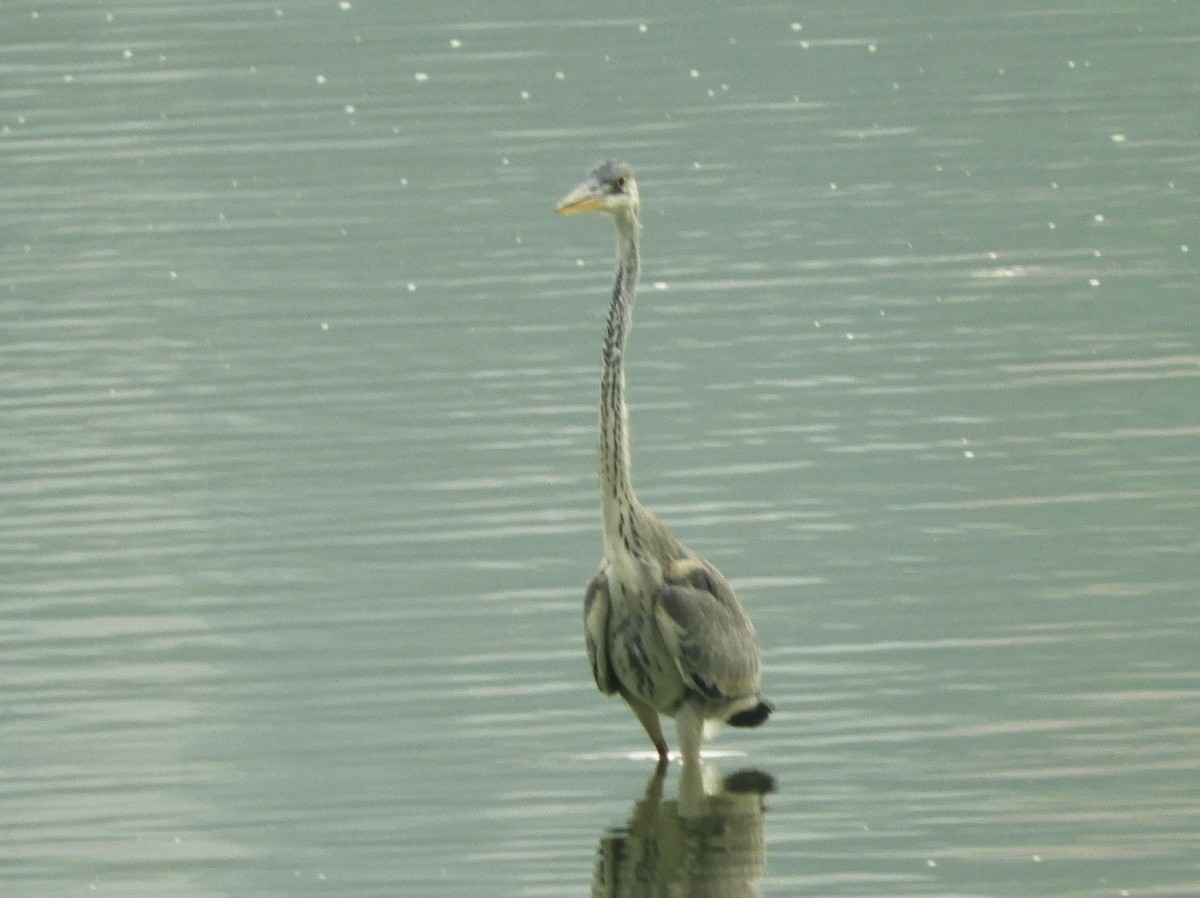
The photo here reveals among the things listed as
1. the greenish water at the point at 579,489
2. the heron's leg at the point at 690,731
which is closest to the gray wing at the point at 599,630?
the heron's leg at the point at 690,731

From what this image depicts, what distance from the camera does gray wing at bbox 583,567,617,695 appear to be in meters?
10.5

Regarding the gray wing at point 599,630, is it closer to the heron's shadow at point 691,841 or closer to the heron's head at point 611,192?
the heron's shadow at point 691,841

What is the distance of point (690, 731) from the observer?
10594 mm

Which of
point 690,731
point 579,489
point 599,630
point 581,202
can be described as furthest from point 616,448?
point 579,489

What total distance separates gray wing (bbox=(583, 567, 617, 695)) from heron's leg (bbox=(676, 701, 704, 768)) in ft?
0.93

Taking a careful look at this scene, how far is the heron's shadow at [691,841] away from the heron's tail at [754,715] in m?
0.18

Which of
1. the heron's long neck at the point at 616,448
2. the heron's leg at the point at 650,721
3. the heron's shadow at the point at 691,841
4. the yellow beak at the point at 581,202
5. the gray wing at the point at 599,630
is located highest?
the yellow beak at the point at 581,202

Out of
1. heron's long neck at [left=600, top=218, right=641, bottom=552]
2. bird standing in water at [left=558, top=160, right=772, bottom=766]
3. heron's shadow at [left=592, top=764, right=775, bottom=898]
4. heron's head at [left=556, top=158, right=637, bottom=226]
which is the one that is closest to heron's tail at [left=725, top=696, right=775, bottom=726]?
bird standing in water at [left=558, top=160, right=772, bottom=766]

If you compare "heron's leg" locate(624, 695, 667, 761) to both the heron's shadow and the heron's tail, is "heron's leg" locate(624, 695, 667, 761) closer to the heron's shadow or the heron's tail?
the heron's shadow

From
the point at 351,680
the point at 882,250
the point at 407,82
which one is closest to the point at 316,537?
the point at 351,680

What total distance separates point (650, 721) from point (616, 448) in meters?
1.18

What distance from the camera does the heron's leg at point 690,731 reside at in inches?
417

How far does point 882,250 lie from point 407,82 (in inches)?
537

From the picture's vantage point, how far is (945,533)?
13.7 metres
